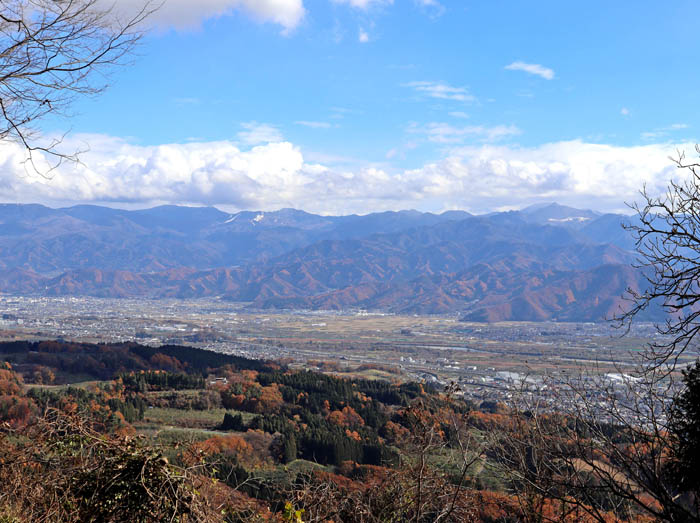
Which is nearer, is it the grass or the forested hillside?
the forested hillside

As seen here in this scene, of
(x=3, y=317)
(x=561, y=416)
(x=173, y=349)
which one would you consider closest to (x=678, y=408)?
(x=561, y=416)

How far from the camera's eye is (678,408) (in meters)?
5.08

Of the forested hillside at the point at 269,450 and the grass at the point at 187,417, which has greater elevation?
the forested hillside at the point at 269,450

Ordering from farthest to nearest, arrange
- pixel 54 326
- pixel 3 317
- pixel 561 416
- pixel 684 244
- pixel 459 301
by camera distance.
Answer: pixel 459 301
pixel 3 317
pixel 54 326
pixel 561 416
pixel 684 244

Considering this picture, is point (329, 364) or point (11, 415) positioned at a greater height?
point (11, 415)

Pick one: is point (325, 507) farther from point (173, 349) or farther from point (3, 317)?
point (3, 317)

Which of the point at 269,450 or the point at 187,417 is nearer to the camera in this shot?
the point at 269,450

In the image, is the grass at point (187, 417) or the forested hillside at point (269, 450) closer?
the forested hillside at point (269, 450)

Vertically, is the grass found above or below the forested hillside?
below

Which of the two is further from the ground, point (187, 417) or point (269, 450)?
point (269, 450)

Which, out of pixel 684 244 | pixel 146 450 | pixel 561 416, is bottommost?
pixel 561 416

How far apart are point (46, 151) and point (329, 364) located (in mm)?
67064

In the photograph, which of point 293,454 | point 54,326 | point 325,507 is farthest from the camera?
point 54,326

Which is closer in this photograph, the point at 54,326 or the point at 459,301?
the point at 54,326
